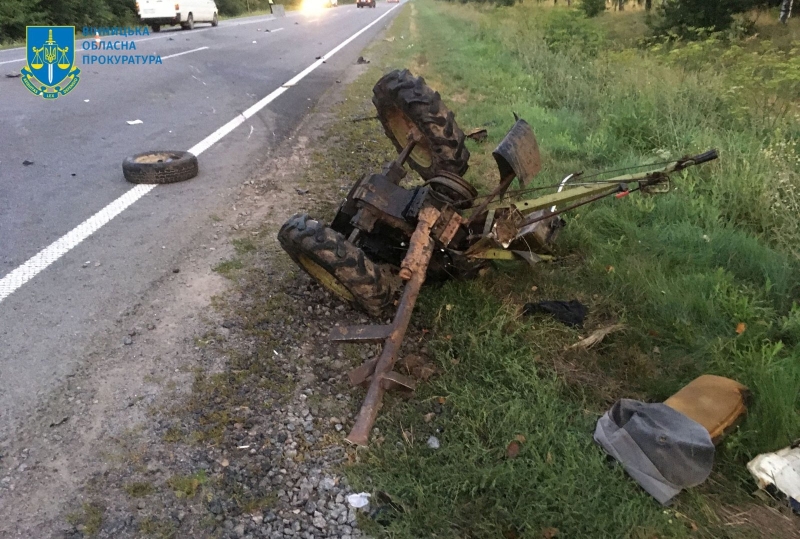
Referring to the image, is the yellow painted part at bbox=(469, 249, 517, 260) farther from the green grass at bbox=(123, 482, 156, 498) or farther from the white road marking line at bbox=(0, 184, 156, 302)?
the white road marking line at bbox=(0, 184, 156, 302)

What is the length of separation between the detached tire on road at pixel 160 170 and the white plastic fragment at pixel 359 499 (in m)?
4.09

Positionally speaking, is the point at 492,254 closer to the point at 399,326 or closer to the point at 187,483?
the point at 399,326

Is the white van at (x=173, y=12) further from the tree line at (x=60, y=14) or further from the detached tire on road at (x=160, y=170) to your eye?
the detached tire on road at (x=160, y=170)

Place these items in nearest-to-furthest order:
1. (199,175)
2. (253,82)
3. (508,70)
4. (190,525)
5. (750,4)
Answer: (190,525)
(199,175)
(253,82)
(508,70)
(750,4)

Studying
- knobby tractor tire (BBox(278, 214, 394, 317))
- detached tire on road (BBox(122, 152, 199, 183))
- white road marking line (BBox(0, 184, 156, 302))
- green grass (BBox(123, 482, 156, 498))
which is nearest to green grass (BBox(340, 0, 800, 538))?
knobby tractor tire (BBox(278, 214, 394, 317))

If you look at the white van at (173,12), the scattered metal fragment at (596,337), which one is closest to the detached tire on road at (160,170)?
the scattered metal fragment at (596,337)

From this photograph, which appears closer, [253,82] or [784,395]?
[784,395]

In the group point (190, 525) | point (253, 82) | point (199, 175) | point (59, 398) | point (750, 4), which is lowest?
point (190, 525)

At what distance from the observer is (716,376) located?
316cm

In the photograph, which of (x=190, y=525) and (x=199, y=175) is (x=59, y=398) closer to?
(x=190, y=525)

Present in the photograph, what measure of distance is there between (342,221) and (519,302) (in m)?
1.36

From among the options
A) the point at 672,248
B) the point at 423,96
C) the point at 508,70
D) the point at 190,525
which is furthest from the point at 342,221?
the point at 508,70

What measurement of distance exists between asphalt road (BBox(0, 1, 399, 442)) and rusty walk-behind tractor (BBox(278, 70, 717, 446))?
1360 millimetres

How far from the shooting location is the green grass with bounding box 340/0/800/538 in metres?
2.51
